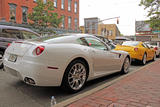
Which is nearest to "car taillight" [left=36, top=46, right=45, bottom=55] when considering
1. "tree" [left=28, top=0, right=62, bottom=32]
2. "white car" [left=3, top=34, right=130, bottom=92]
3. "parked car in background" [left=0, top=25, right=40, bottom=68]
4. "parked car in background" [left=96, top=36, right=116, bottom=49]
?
"white car" [left=3, top=34, right=130, bottom=92]

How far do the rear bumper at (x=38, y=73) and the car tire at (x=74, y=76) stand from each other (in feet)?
0.58

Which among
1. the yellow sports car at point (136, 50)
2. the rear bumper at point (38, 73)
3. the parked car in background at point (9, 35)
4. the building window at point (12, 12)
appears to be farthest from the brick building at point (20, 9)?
the rear bumper at point (38, 73)

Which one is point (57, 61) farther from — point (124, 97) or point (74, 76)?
point (124, 97)

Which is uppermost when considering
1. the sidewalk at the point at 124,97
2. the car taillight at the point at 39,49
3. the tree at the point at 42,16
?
the tree at the point at 42,16

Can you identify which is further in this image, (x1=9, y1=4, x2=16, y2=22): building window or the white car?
(x1=9, y1=4, x2=16, y2=22): building window

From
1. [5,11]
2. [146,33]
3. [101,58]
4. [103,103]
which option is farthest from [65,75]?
[146,33]

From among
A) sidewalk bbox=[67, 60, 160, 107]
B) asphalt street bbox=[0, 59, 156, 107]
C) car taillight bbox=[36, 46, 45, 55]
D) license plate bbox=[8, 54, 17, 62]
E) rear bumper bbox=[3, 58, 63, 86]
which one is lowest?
asphalt street bbox=[0, 59, 156, 107]

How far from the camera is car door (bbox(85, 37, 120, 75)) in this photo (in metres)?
3.73

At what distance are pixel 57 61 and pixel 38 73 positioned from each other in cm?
44

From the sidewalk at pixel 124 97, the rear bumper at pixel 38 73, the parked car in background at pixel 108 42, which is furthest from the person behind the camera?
the parked car in background at pixel 108 42

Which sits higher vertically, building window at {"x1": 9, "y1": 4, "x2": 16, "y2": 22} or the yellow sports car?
building window at {"x1": 9, "y1": 4, "x2": 16, "y2": 22}

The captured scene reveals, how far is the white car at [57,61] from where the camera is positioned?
2.67m

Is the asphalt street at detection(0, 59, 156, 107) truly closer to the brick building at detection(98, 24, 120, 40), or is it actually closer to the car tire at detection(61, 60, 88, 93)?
the car tire at detection(61, 60, 88, 93)

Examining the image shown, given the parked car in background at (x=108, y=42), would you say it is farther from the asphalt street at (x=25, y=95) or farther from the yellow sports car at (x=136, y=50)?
the asphalt street at (x=25, y=95)
